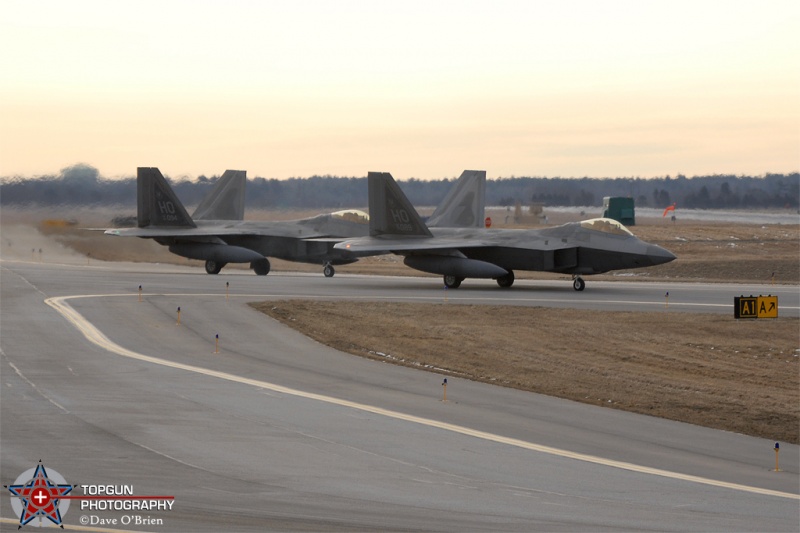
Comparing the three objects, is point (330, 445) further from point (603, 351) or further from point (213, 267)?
point (213, 267)

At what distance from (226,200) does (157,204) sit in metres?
5.79

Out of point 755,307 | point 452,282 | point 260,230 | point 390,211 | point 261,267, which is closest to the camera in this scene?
point 755,307

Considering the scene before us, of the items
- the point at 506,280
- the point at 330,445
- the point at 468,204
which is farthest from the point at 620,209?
the point at 330,445

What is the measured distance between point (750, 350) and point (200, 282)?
23.0 m

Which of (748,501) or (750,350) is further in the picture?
(750,350)

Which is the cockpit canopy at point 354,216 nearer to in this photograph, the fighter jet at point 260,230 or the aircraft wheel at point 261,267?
the fighter jet at point 260,230

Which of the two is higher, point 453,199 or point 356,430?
point 453,199

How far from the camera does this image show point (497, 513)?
13336 millimetres

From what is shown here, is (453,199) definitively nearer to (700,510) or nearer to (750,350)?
(750,350)

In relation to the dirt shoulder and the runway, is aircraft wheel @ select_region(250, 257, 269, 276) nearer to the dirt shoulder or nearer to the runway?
the dirt shoulder

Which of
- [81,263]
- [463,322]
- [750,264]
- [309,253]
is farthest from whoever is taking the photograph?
[81,263]

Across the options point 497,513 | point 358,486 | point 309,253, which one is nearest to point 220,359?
point 358,486

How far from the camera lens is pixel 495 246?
134ft

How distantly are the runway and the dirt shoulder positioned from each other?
1327 mm
